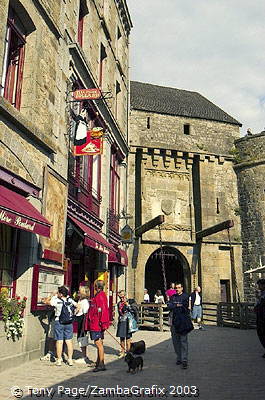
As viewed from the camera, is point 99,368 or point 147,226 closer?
point 99,368

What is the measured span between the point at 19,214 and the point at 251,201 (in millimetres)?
17215

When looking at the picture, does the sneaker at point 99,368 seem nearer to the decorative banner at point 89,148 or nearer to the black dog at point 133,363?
the black dog at point 133,363

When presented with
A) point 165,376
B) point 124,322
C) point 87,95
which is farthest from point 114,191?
point 165,376

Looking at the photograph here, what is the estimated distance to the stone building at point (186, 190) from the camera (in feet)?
64.2

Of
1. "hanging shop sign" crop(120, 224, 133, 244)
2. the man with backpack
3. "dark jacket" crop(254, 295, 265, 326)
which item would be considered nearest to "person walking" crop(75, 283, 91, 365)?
the man with backpack

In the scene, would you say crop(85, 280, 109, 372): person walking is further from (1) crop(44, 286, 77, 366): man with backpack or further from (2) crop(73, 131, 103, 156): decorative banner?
(2) crop(73, 131, 103, 156): decorative banner

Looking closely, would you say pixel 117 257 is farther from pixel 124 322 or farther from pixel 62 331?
pixel 62 331

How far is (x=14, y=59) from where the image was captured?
774 cm

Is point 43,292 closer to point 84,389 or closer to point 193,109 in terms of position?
point 84,389

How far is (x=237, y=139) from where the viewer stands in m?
22.6

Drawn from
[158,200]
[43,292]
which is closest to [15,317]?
[43,292]

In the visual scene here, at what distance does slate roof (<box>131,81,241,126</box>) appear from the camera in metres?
22.0

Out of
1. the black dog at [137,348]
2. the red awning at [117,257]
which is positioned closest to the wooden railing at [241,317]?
the red awning at [117,257]

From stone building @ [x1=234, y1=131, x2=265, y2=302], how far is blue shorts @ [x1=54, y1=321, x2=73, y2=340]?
15.1 meters
